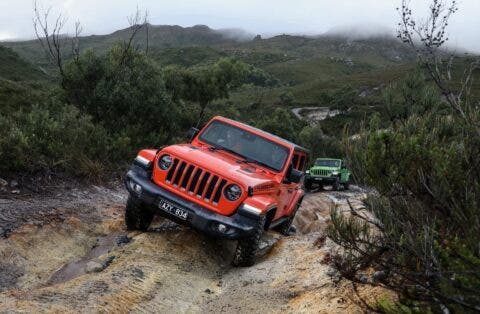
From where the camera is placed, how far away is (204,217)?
22.3 ft

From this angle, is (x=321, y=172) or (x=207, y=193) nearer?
(x=207, y=193)

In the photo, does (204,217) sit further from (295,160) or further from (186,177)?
(295,160)

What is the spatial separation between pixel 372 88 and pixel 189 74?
312ft

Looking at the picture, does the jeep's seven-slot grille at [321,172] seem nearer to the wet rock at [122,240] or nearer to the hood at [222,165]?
the hood at [222,165]

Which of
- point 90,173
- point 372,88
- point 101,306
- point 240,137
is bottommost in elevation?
point 372,88

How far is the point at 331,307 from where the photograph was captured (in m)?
5.18

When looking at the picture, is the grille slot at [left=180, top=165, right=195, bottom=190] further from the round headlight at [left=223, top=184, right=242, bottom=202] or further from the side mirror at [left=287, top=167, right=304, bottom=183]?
the side mirror at [left=287, top=167, right=304, bottom=183]

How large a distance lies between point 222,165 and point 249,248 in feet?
4.08

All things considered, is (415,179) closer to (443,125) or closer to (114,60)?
(443,125)

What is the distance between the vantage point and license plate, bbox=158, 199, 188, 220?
271 inches

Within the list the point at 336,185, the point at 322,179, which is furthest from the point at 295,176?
the point at 336,185

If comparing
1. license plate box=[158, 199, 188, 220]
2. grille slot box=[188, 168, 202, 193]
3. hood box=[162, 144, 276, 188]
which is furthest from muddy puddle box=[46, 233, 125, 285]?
hood box=[162, 144, 276, 188]

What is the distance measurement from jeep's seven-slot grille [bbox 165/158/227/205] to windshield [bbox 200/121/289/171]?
1575 mm

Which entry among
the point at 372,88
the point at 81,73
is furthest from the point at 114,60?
the point at 372,88
